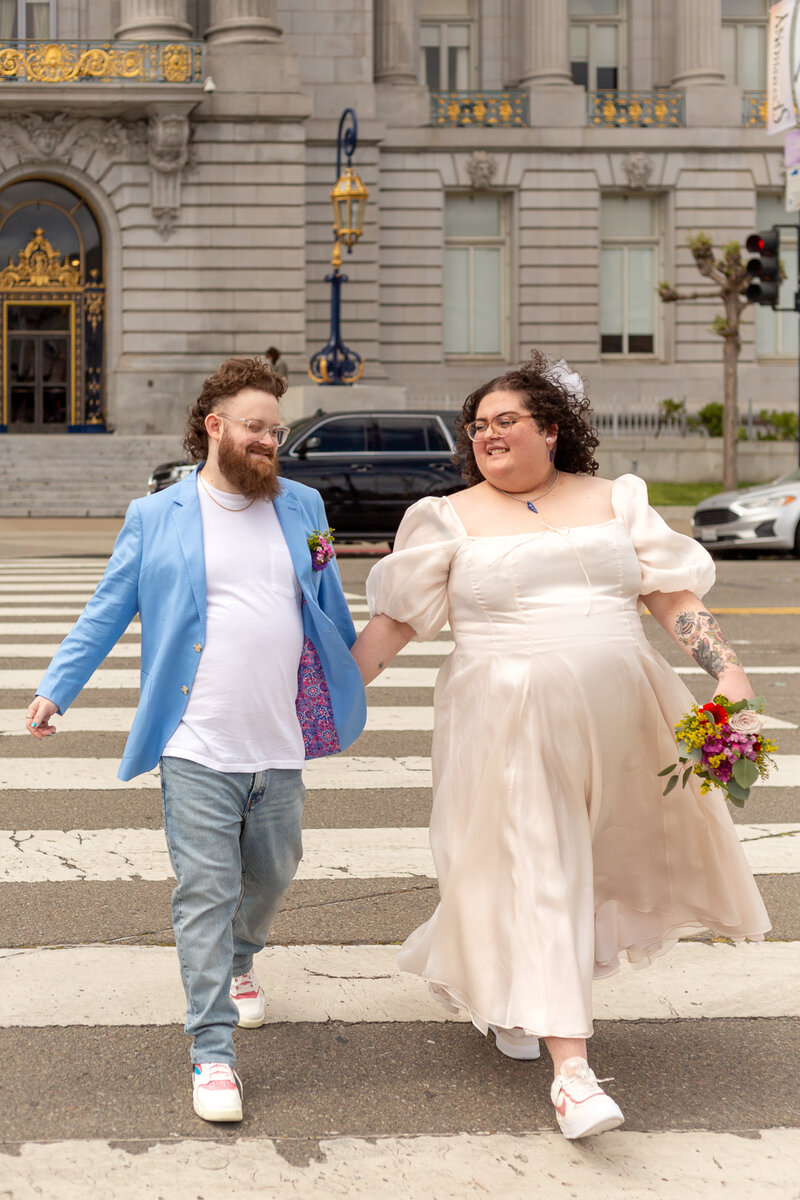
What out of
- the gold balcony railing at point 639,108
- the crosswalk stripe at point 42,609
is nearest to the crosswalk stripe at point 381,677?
the crosswalk stripe at point 42,609

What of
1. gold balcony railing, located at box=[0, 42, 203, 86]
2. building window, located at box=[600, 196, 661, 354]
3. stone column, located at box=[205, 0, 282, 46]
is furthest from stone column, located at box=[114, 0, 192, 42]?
building window, located at box=[600, 196, 661, 354]

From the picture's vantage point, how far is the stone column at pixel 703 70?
37.3 metres

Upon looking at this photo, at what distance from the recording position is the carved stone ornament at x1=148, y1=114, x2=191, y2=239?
32.8m

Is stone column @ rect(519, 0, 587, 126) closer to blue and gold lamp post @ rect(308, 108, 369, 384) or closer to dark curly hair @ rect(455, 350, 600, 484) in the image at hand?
blue and gold lamp post @ rect(308, 108, 369, 384)

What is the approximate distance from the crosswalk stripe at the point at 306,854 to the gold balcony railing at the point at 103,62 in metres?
29.4

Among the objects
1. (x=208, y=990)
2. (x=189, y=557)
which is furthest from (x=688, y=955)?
(x=189, y=557)

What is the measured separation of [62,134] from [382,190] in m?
7.73

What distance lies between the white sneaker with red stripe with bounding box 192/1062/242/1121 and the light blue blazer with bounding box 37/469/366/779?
0.73 metres

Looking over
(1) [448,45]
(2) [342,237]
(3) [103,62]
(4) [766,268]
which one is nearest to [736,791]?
(4) [766,268]

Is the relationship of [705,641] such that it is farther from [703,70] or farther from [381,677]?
[703,70]

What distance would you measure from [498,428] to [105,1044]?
1916mm

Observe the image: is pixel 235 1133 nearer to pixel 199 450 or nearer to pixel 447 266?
pixel 199 450

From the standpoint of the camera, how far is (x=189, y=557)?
146 inches

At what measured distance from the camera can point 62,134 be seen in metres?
33.6
